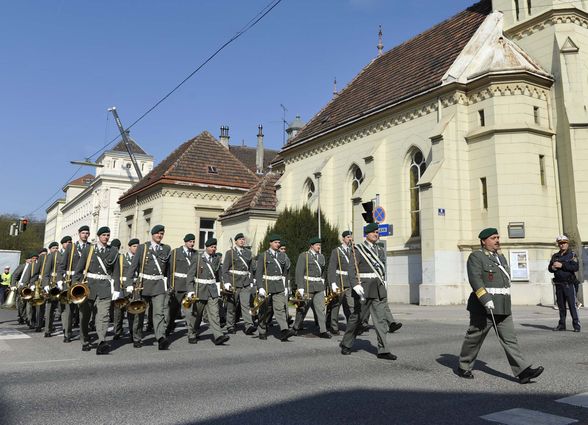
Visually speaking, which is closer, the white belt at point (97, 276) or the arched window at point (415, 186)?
the white belt at point (97, 276)

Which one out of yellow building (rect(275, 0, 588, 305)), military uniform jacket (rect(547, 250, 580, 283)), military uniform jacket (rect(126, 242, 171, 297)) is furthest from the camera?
yellow building (rect(275, 0, 588, 305))

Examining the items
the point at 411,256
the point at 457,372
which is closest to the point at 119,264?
the point at 457,372

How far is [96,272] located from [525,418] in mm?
7480

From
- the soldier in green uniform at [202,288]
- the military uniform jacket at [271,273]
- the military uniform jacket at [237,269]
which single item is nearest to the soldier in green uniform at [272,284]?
the military uniform jacket at [271,273]

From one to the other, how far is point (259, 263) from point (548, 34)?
1670 cm

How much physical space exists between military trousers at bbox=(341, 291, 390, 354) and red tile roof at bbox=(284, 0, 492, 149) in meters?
14.6

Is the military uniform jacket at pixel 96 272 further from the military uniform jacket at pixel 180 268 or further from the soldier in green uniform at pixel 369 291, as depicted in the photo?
the soldier in green uniform at pixel 369 291

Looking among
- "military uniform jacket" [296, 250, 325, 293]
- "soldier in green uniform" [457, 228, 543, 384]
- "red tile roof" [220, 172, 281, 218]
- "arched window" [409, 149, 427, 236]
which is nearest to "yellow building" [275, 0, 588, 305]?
"arched window" [409, 149, 427, 236]

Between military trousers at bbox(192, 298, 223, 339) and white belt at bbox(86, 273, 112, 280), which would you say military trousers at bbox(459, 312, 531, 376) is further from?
white belt at bbox(86, 273, 112, 280)

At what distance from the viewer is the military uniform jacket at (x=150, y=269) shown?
9.05 meters

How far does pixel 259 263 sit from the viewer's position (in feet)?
35.2

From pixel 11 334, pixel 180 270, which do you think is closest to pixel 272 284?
pixel 180 270

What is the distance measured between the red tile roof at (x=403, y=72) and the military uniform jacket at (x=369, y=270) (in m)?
14.0

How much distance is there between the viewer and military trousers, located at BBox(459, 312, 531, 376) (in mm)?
5863
